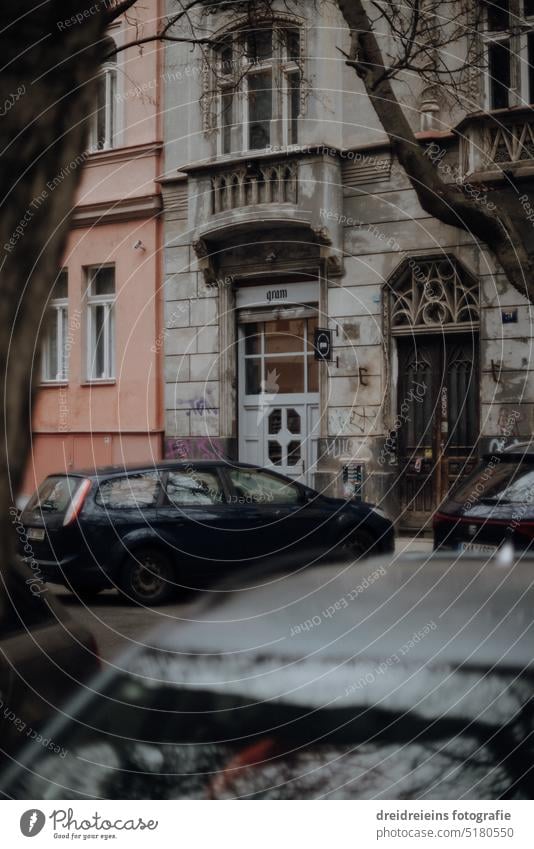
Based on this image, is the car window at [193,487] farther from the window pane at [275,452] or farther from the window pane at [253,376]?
the window pane at [253,376]

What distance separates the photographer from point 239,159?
18.4 feet

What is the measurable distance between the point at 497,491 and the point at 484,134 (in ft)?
6.20

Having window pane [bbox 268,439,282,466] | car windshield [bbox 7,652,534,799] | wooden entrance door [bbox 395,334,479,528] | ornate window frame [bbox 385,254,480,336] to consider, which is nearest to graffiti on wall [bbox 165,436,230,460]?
window pane [bbox 268,439,282,466]

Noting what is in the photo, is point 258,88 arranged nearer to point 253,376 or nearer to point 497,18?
point 497,18

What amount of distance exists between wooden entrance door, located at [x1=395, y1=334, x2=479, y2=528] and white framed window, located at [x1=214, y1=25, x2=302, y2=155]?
1.59m

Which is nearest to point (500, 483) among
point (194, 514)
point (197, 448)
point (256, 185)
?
point (197, 448)

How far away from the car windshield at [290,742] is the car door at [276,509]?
222cm

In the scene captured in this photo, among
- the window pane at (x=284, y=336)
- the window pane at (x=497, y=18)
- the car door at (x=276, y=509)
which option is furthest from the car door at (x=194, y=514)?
the window pane at (x=497, y=18)

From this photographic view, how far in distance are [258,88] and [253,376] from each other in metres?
1.73

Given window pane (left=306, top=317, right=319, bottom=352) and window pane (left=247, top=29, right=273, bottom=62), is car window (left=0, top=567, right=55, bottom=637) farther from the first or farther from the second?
window pane (left=247, top=29, right=273, bottom=62)

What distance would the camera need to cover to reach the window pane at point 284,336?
5121 mm

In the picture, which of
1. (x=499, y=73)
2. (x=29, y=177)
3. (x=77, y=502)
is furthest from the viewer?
(x=77, y=502)

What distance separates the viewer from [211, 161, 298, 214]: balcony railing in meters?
5.39

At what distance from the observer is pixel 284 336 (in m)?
5.21
